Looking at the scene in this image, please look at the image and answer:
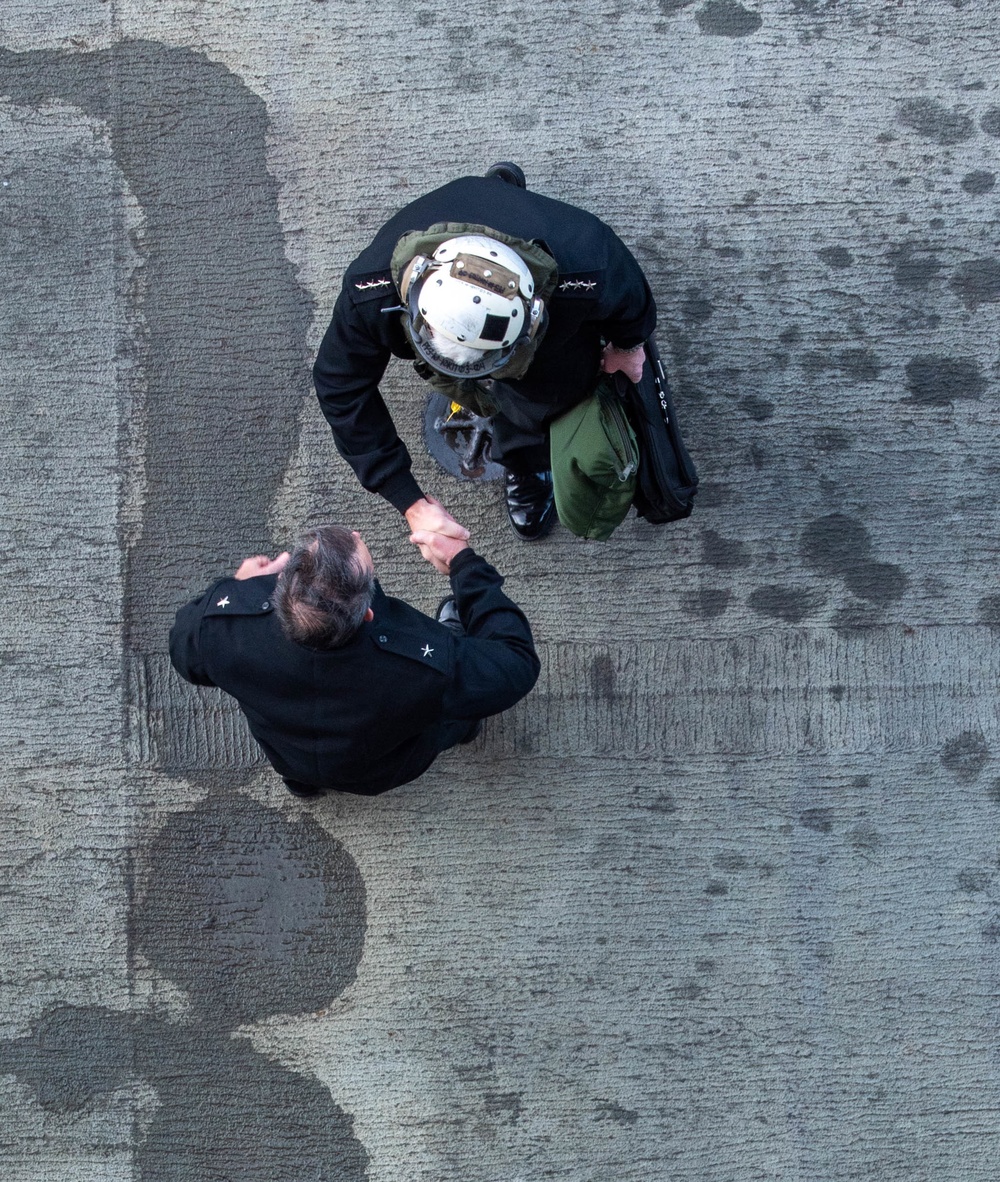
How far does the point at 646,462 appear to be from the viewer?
117 inches

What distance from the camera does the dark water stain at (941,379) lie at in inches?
138

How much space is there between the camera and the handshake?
2838mm

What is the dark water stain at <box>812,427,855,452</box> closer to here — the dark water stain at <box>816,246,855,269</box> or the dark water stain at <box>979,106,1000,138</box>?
the dark water stain at <box>816,246,855,269</box>

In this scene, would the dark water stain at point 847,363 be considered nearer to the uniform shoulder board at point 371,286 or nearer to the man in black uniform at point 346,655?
the man in black uniform at point 346,655

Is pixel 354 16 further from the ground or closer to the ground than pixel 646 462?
further from the ground

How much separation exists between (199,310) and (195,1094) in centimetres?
278

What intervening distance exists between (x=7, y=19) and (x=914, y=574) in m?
3.88

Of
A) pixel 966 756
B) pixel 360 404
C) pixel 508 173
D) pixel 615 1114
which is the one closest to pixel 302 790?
pixel 360 404

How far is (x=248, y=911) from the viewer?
3469 mm

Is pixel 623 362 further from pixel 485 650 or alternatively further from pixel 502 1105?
pixel 502 1105

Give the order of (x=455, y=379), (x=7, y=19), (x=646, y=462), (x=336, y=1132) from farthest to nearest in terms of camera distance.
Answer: (x=7, y=19), (x=336, y=1132), (x=646, y=462), (x=455, y=379)

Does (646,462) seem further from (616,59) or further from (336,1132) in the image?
(336,1132)

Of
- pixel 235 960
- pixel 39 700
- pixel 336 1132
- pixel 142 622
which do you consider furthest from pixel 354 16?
pixel 336 1132

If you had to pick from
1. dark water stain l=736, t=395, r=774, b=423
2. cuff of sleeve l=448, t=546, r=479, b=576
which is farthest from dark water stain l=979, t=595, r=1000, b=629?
cuff of sleeve l=448, t=546, r=479, b=576
